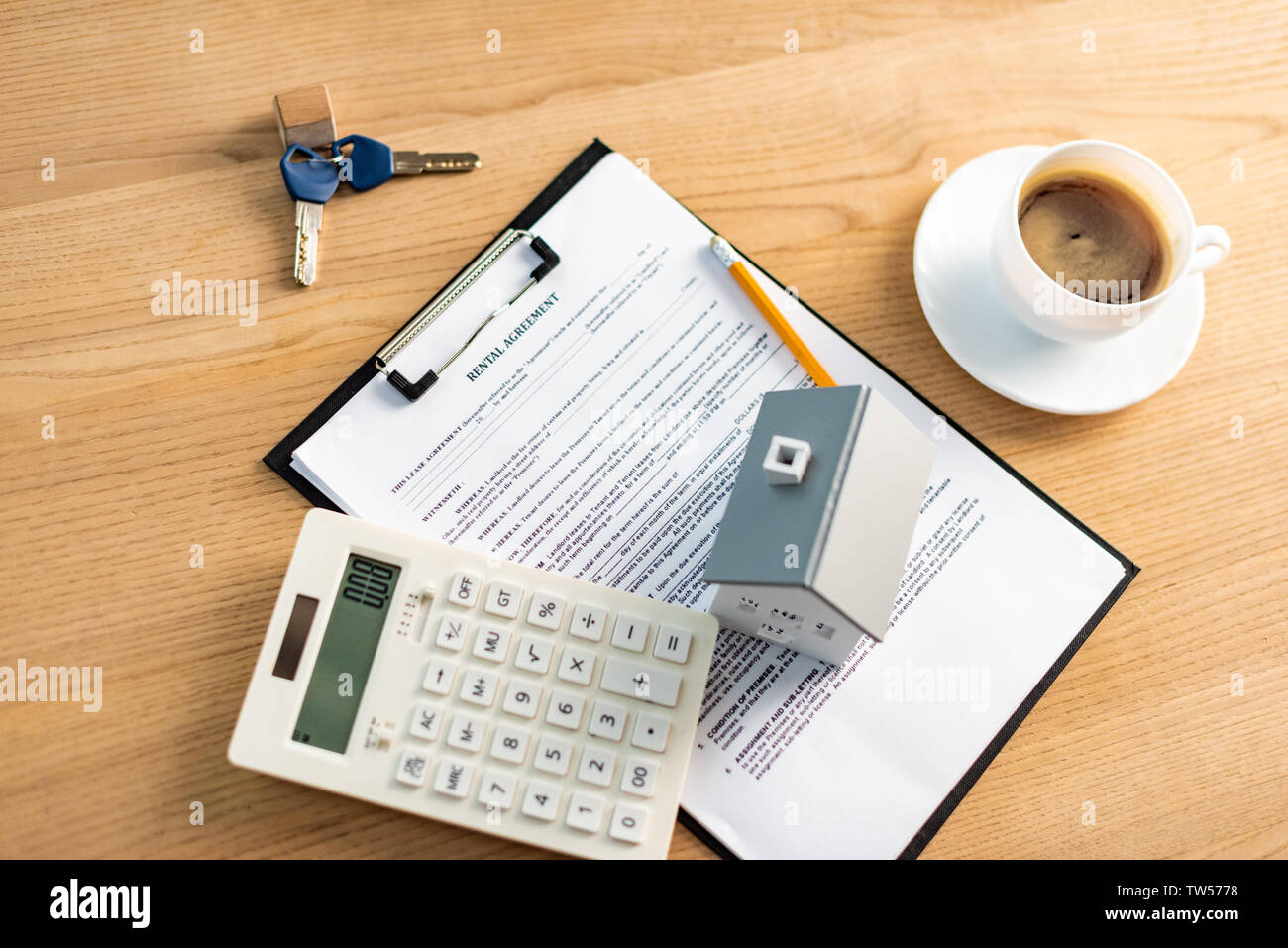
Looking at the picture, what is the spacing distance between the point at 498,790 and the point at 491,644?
3.6 inches

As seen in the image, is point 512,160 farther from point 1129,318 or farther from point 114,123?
point 1129,318

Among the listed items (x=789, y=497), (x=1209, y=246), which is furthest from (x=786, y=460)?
(x=1209, y=246)

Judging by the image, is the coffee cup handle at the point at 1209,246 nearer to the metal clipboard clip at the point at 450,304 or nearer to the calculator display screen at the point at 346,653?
the metal clipboard clip at the point at 450,304

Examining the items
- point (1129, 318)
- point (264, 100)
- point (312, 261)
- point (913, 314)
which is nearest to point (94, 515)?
point (312, 261)

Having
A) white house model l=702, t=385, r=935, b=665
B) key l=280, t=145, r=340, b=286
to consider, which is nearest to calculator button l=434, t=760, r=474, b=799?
white house model l=702, t=385, r=935, b=665

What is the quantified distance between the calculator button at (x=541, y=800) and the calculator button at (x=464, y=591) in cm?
12

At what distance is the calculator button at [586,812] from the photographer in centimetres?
56

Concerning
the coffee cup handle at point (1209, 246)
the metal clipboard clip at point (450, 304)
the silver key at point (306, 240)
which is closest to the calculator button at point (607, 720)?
the metal clipboard clip at point (450, 304)

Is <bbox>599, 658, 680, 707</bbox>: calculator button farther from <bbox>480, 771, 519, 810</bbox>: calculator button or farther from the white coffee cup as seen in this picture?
the white coffee cup

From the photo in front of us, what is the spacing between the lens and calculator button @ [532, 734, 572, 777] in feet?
1.87

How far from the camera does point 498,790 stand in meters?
0.56

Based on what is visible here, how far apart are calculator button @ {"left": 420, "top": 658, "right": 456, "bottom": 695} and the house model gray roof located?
19 cm

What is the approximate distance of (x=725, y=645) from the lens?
63 centimetres
